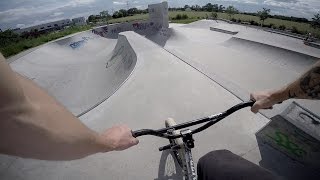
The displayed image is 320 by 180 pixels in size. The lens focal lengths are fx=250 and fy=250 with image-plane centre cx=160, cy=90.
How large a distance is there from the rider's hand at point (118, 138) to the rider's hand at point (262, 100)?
1.51 meters

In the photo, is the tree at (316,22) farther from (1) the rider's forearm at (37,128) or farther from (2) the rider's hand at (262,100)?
(1) the rider's forearm at (37,128)

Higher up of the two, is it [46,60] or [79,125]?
[79,125]

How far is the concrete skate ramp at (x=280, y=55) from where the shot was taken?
1634cm

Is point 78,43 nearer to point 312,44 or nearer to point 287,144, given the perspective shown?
point 312,44

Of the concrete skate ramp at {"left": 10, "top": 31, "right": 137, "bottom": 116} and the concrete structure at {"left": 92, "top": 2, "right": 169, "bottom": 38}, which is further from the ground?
the concrete structure at {"left": 92, "top": 2, "right": 169, "bottom": 38}

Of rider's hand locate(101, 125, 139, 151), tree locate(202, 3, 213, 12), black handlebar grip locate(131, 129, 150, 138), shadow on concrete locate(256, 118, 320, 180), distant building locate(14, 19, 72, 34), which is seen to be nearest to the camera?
rider's hand locate(101, 125, 139, 151)

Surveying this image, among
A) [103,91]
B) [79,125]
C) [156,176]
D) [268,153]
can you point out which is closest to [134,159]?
[156,176]

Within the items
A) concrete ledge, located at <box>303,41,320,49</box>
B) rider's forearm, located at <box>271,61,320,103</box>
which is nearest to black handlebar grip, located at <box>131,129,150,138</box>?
rider's forearm, located at <box>271,61,320,103</box>

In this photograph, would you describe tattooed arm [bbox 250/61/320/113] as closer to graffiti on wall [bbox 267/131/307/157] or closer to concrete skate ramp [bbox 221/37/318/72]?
graffiti on wall [bbox 267/131/307/157]

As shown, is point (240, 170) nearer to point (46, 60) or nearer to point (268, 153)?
point (268, 153)

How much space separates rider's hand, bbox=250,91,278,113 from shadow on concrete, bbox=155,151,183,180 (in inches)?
89.2

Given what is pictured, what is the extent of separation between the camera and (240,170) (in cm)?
226

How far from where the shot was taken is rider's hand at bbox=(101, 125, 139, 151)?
1981 mm

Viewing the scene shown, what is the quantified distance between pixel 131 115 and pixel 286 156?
388 cm
